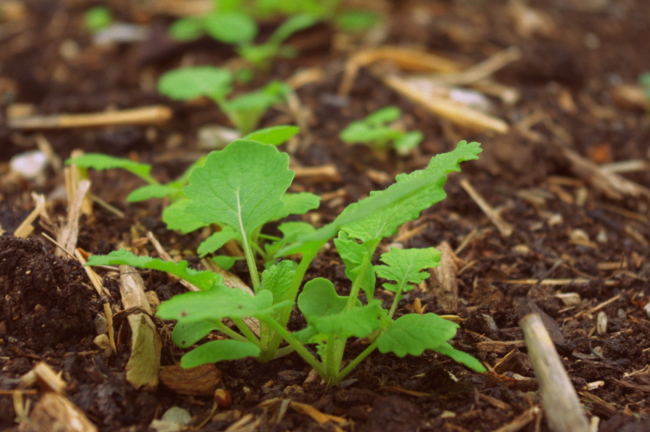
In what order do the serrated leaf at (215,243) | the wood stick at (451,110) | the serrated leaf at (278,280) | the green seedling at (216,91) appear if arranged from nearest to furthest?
1. the serrated leaf at (278,280)
2. the serrated leaf at (215,243)
3. the green seedling at (216,91)
4. the wood stick at (451,110)

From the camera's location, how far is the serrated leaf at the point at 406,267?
5.37ft

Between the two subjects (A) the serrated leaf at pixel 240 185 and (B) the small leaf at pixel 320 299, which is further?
(A) the serrated leaf at pixel 240 185

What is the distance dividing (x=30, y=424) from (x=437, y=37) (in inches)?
148

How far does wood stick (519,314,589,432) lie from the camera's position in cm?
125

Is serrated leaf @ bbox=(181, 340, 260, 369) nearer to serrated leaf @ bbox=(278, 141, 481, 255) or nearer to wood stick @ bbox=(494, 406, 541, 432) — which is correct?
serrated leaf @ bbox=(278, 141, 481, 255)

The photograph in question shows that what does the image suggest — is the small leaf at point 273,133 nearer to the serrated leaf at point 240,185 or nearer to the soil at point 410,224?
the serrated leaf at point 240,185

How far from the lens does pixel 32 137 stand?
3221mm

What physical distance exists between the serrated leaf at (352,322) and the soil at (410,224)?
268 mm

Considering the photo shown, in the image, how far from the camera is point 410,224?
2.38 meters

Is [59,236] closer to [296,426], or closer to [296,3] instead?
[296,426]

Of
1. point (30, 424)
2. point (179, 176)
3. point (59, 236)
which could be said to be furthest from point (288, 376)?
point (179, 176)

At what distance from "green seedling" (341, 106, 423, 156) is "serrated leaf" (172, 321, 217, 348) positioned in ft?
4.83

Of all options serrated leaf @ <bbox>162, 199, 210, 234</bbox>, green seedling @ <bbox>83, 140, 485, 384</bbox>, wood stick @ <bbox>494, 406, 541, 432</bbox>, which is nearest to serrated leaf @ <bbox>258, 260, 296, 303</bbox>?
green seedling @ <bbox>83, 140, 485, 384</bbox>

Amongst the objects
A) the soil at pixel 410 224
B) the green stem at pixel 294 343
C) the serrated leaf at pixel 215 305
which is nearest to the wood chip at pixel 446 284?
the soil at pixel 410 224
